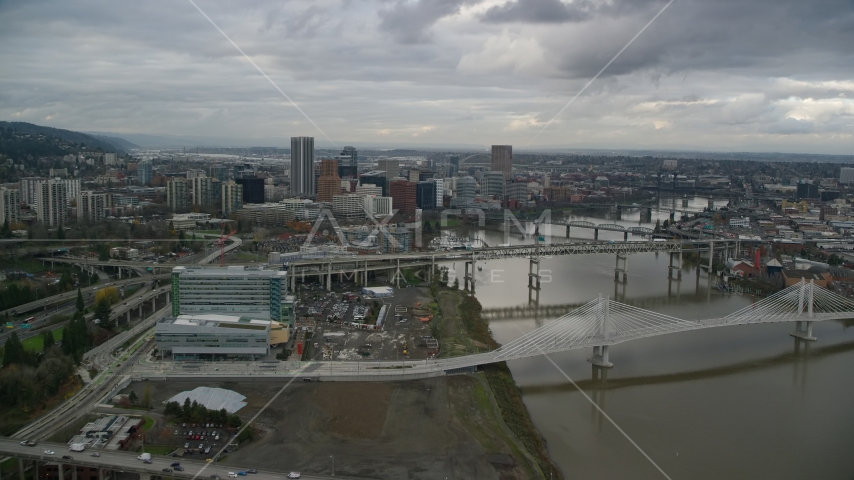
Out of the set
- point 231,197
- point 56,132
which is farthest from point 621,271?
point 56,132

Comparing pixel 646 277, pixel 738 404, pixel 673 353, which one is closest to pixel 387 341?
pixel 673 353

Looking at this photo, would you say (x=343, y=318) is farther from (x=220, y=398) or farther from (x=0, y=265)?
(x=0, y=265)

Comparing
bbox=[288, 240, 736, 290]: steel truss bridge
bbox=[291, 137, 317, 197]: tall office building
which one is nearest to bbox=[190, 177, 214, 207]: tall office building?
bbox=[291, 137, 317, 197]: tall office building

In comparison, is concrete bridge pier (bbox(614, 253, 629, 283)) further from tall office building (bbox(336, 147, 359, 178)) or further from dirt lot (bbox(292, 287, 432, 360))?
tall office building (bbox(336, 147, 359, 178))

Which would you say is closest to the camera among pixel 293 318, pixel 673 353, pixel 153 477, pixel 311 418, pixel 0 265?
pixel 153 477

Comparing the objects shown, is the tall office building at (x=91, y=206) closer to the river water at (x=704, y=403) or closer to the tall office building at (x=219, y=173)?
the tall office building at (x=219, y=173)

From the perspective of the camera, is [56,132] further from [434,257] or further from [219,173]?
[434,257]
